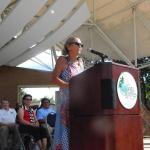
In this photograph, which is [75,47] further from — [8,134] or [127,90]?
[8,134]

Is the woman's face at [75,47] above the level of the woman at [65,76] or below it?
above

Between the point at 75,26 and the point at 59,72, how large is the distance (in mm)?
9383

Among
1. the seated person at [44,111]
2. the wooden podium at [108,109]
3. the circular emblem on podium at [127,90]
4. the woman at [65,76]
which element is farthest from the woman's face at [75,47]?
the seated person at [44,111]

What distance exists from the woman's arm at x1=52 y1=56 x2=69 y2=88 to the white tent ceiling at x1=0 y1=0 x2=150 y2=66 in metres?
6.76

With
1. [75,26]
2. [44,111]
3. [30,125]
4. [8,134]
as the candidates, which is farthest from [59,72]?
[75,26]

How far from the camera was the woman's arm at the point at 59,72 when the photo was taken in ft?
10.9

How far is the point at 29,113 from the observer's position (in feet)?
26.9

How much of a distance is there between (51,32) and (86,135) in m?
10.6

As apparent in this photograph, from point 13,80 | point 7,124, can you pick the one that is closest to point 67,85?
point 7,124

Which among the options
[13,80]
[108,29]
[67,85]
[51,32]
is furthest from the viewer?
[13,80]

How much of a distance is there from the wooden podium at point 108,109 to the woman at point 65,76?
1.49ft

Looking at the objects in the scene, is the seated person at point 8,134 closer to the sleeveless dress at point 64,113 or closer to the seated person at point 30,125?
the seated person at point 30,125

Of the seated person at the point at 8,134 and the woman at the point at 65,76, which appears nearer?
the woman at the point at 65,76

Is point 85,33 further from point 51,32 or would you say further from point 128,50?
point 51,32
